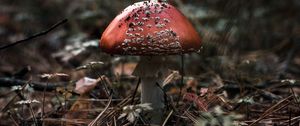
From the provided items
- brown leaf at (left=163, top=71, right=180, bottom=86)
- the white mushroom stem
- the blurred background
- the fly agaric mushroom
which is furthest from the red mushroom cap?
the blurred background

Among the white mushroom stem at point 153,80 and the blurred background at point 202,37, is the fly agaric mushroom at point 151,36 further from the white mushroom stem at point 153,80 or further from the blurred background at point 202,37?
the blurred background at point 202,37

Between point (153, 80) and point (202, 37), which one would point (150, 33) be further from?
point (202, 37)

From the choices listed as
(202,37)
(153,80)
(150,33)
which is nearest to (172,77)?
(153,80)

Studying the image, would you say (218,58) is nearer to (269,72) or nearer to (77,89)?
(269,72)

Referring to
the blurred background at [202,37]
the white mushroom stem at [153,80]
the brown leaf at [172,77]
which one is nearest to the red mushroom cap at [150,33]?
the white mushroom stem at [153,80]

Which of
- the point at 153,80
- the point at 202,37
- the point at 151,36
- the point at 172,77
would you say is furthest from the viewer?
the point at 202,37

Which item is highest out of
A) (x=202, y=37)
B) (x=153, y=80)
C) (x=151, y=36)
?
(x=202, y=37)

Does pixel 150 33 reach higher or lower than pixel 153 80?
higher

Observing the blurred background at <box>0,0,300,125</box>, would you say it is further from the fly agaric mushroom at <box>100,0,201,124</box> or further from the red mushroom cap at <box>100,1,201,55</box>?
the red mushroom cap at <box>100,1,201,55</box>
